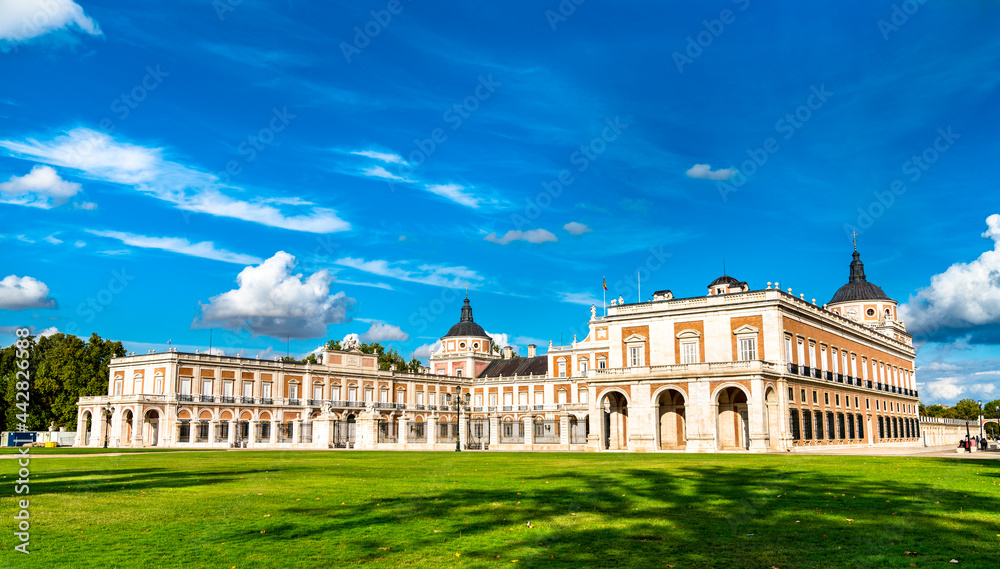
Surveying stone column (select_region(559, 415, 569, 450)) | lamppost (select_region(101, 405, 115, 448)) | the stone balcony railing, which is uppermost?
the stone balcony railing

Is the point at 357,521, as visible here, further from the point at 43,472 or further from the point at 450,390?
the point at 450,390

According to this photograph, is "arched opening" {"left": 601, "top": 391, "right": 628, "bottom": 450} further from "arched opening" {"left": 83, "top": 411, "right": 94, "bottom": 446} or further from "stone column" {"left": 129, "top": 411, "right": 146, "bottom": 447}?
"arched opening" {"left": 83, "top": 411, "right": 94, "bottom": 446}

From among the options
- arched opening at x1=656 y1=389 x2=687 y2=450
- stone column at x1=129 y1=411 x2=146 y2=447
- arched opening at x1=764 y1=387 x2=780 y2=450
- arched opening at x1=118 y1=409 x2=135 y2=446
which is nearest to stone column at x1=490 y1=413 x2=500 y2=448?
arched opening at x1=656 y1=389 x2=687 y2=450

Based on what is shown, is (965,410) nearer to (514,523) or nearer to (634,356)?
(634,356)

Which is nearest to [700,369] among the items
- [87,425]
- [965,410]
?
[87,425]

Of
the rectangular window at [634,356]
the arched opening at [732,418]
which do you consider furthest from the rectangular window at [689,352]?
the arched opening at [732,418]

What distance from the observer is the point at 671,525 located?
9.98 meters

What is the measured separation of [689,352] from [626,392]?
495 centimetres

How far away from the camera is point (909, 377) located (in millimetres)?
78375

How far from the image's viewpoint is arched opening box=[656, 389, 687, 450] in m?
49.2

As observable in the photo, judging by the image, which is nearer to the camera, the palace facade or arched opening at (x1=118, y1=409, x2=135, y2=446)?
the palace facade

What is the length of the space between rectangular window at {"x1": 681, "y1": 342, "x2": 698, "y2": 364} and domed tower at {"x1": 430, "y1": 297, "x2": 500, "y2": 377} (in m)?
47.5

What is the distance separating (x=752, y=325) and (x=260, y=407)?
43.7 meters

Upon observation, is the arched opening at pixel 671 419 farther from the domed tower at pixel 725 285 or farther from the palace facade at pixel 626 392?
the domed tower at pixel 725 285
